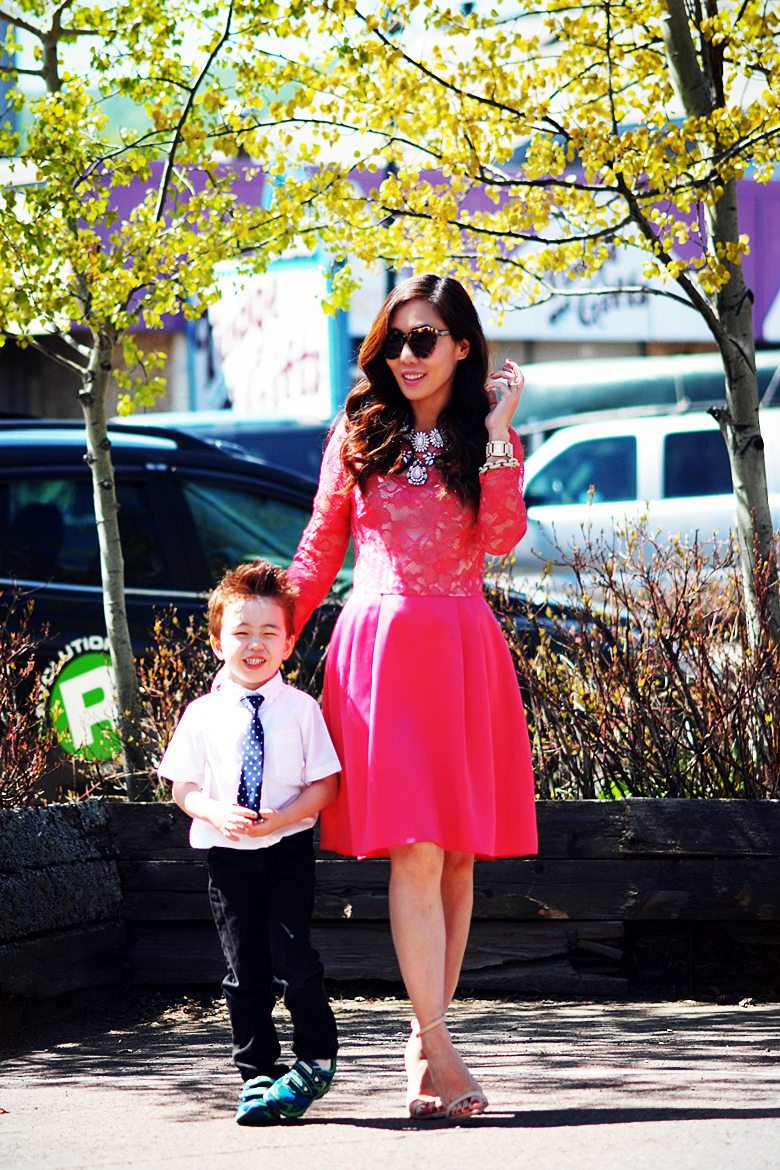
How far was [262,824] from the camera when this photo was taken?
389 centimetres

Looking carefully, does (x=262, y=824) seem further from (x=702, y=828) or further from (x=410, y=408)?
(x=702, y=828)

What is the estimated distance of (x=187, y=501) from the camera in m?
7.93

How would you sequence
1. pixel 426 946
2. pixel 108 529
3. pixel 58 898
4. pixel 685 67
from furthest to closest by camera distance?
1. pixel 108 529
2. pixel 685 67
3. pixel 58 898
4. pixel 426 946

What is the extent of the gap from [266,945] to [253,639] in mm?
714

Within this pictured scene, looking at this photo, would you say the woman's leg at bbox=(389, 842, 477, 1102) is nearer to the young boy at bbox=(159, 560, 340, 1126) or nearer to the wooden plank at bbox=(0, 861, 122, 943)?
the young boy at bbox=(159, 560, 340, 1126)

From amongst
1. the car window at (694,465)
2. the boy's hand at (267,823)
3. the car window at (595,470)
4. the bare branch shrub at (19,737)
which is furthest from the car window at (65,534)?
the car window at (694,465)

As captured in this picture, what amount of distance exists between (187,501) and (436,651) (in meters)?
4.05

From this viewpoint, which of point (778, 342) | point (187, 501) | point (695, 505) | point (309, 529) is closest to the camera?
point (309, 529)

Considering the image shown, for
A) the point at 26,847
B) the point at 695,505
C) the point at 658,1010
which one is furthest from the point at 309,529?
the point at 695,505

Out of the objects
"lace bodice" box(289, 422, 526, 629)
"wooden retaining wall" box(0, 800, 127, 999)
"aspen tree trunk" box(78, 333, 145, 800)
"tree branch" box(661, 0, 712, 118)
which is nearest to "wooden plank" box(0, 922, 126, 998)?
"wooden retaining wall" box(0, 800, 127, 999)

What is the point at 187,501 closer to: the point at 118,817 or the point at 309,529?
the point at 118,817

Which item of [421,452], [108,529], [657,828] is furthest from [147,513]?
[421,452]

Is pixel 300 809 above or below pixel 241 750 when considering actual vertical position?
below

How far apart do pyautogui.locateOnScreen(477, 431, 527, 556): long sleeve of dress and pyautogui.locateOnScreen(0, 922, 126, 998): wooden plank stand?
1.91 metres
